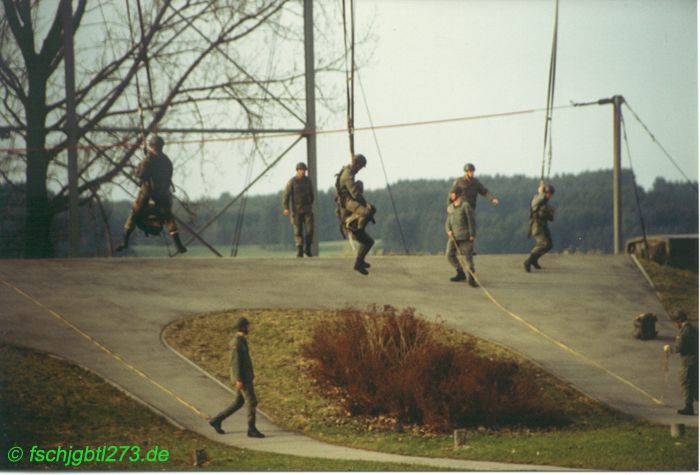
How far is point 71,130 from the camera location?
22359mm

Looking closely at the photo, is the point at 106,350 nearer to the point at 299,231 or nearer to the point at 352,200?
the point at 352,200

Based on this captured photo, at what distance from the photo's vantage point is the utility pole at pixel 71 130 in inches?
866

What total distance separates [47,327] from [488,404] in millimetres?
6226

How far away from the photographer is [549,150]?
64.1 feet

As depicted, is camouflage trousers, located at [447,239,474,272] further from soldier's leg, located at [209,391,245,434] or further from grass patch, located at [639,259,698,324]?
soldier's leg, located at [209,391,245,434]

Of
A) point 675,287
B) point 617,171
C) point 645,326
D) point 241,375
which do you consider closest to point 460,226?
point 617,171

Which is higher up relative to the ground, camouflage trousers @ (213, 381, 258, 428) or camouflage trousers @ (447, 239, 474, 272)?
camouflage trousers @ (447, 239, 474, 272)

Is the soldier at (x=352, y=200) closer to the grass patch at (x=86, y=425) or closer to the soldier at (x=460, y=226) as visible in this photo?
the soldier at (x=460, y=226)

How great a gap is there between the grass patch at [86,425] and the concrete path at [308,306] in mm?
317

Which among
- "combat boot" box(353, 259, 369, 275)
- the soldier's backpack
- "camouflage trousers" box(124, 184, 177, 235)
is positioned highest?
"camouflage trousers" box(124, 184, 177, 235)

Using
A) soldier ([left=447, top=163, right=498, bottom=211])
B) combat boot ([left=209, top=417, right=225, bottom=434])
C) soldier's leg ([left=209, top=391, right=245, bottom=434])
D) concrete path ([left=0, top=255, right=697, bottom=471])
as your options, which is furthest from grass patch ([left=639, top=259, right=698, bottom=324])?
combat boot ([left=209, top=417, right=225, bottom=434])

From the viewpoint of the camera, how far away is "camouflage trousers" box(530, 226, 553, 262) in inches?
822

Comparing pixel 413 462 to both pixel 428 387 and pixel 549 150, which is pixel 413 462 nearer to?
pixel 428 387

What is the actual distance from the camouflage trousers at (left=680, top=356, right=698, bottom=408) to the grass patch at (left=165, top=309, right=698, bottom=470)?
0.76m
